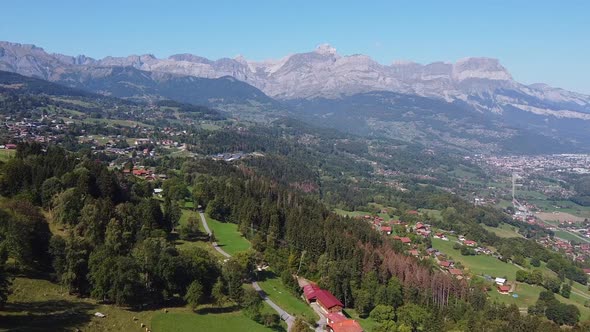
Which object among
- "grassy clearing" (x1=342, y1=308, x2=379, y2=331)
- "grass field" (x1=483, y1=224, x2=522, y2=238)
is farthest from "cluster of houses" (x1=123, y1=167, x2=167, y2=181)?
"grass field" (x1=483, y1=224, x2=522, y2=238)

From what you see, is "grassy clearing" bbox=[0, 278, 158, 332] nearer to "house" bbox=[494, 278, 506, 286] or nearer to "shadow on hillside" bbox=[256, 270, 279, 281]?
"shadow on hillside" bbox=[256, 270, 279, 281]

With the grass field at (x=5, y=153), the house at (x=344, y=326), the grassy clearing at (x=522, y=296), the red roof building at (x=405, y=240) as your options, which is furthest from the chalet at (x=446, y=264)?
the grass field at (x=5, y=153)

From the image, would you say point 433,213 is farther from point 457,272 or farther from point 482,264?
point 457,272

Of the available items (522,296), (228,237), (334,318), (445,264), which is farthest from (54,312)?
(522,296)

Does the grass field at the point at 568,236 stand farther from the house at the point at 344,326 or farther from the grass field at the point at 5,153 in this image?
the grass field at the point at 5,153

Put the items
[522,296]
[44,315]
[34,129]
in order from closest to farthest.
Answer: [44,315]
[522,296]
[34,129]

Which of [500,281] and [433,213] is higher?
[500,281]

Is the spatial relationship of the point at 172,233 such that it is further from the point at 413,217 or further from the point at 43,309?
the point at 413,217
